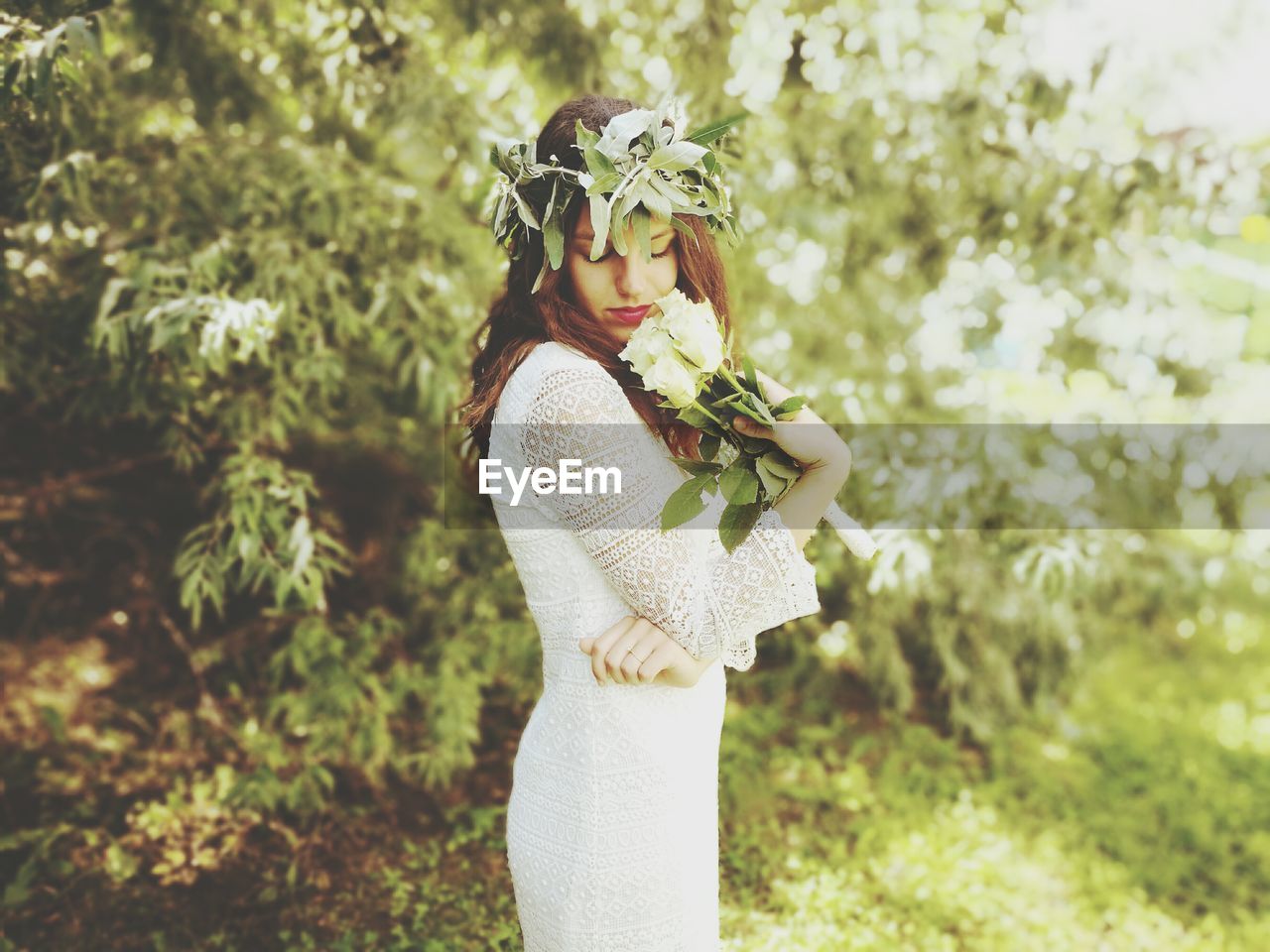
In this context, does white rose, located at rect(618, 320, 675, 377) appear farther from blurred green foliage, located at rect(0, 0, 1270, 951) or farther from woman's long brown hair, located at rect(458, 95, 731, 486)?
blurred green foliage, located at rect(0, 0, 1270, 951)

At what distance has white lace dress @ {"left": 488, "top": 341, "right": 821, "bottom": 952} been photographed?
4.56ft

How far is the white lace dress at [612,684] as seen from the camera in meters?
1.39

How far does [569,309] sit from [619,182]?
23 cm

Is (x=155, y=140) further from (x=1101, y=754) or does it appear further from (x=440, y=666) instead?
(x=1101, y=754)

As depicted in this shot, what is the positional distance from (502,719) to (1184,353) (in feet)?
11.3

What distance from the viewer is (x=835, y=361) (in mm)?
4219

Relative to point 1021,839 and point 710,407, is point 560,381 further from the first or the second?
point 1021,839

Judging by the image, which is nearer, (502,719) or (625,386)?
(625,386)

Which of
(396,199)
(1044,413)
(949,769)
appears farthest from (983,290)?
(396,199)

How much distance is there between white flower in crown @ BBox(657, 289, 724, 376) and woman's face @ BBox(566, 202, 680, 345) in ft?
0.62

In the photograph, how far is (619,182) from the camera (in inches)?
56.2

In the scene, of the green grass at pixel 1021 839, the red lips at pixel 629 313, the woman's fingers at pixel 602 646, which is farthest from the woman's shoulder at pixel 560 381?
the green grass at pixel 1021 839

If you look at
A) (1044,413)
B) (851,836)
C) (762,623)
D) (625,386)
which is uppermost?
(1044,413)

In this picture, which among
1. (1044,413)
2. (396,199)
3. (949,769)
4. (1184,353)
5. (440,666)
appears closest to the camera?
(396,199)
